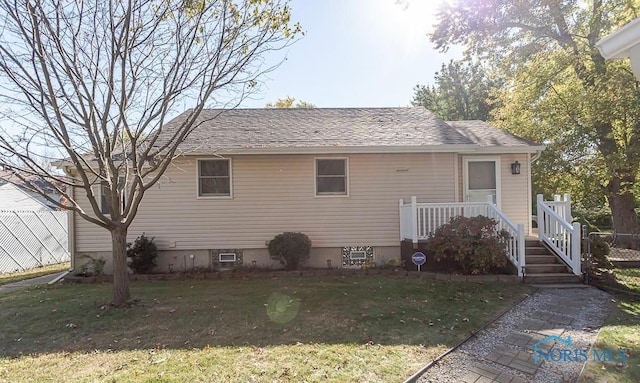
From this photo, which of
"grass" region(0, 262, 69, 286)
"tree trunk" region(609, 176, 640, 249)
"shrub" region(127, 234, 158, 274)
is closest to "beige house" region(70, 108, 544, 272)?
"shrub" region(127, 234, 158, 274)

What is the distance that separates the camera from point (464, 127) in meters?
10.9

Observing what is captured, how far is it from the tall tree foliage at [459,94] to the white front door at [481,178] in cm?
1907

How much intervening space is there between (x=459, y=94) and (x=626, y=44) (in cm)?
2723

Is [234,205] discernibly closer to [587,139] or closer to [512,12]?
[512,12]

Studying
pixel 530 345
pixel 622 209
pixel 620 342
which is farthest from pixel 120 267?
pixel 622 209

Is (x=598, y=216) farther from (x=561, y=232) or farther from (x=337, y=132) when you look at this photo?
(x=337, y=132)

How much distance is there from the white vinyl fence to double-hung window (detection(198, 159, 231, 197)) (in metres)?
7.28

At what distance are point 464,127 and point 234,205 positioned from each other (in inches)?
295

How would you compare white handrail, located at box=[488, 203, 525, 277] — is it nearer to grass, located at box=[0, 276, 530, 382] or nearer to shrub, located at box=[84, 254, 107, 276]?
grass, located at box=[0, 276, 530, 382]

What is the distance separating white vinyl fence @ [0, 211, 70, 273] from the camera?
1070 centimetres

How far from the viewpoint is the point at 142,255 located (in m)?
8.09

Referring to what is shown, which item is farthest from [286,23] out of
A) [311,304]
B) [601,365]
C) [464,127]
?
[464,127]

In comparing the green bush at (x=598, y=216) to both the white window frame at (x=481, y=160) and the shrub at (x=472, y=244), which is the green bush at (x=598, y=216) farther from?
the shrub at (x=472, y=244)

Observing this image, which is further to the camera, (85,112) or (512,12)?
(512,12)
